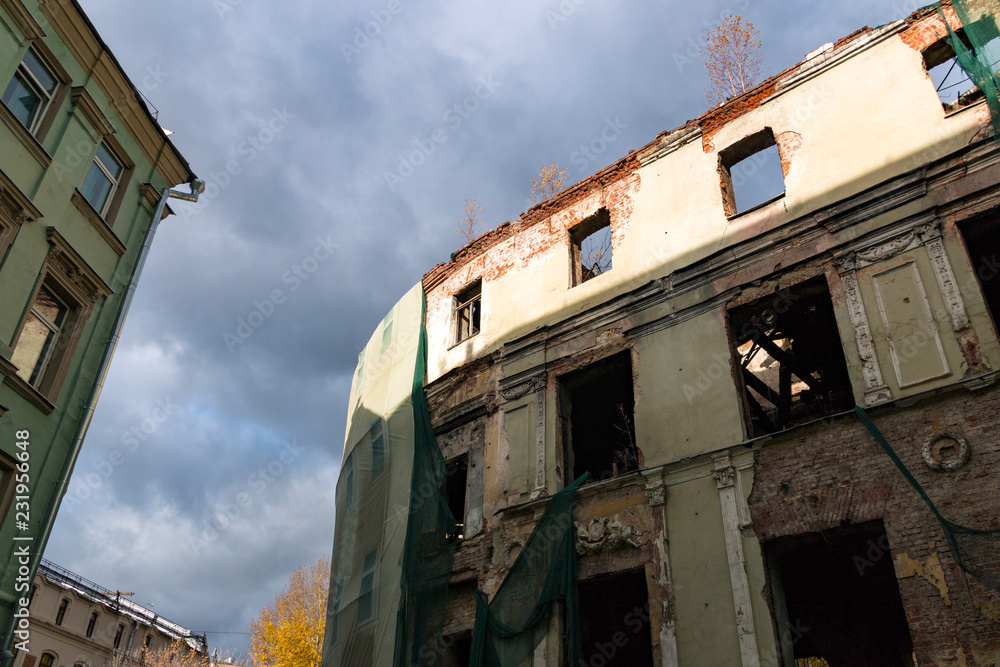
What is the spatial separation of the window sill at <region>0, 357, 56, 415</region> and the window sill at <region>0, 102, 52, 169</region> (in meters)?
3.09

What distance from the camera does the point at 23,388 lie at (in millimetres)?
9695

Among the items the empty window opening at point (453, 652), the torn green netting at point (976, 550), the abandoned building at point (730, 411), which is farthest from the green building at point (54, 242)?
the torn green netting at point (976, 550)

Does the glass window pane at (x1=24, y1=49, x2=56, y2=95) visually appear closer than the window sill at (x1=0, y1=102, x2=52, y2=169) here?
No

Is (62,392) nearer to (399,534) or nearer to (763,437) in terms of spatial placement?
(399,534)

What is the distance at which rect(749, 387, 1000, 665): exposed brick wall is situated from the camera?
23.8 feet

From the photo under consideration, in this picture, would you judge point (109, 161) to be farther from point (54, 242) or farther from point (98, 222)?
point (54, 242)

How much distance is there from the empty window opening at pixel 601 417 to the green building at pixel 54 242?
25.2ft

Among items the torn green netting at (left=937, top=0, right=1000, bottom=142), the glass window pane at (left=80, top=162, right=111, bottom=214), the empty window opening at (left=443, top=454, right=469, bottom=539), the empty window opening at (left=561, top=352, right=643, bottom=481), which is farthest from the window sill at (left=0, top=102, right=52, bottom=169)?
the torn green netting at (left=937, top=0, right=1000, bottom=142)

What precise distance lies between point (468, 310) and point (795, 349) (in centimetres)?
687

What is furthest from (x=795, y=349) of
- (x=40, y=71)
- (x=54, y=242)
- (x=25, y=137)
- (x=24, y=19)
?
(x=24, y=19)

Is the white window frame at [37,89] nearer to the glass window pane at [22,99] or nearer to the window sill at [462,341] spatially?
the glass window pane at [22,99]

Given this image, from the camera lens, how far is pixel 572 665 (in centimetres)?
929

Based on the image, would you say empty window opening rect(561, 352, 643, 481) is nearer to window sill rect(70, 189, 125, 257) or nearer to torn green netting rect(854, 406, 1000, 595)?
torn green netting rect(854, 406, 1000, 595)

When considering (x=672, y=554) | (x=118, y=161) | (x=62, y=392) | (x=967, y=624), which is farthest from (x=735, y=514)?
(x=118, y=161)
